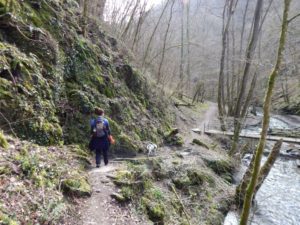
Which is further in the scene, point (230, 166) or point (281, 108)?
point (281, 108)

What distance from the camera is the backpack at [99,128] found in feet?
26.5

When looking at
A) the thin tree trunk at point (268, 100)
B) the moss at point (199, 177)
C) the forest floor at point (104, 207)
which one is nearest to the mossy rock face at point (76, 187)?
the forest floor at point (104, 207)

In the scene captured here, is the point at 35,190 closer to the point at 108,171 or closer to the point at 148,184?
the point at 108,171

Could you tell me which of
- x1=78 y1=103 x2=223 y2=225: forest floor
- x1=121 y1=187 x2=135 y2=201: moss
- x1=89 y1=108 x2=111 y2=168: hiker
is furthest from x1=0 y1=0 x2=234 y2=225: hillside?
x1=89 y1=108 x2=111 y2=168: hiker

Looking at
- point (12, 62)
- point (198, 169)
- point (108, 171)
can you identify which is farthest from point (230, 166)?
point (12, 62)

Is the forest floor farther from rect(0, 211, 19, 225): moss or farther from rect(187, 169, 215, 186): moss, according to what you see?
rect(187, 169, 215, 186): moss

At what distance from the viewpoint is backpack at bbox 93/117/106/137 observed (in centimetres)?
807

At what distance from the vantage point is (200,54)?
143 ft

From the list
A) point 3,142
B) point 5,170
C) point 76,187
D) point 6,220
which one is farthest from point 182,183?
point 6,220

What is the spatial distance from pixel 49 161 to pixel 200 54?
3976cm

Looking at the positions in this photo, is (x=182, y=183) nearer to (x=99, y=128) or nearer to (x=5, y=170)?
(x=99, y=128)

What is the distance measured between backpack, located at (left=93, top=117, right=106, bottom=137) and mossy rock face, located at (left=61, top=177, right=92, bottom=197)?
183cm

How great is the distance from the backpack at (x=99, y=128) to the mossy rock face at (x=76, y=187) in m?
1.83

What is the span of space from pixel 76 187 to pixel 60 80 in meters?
3.85
